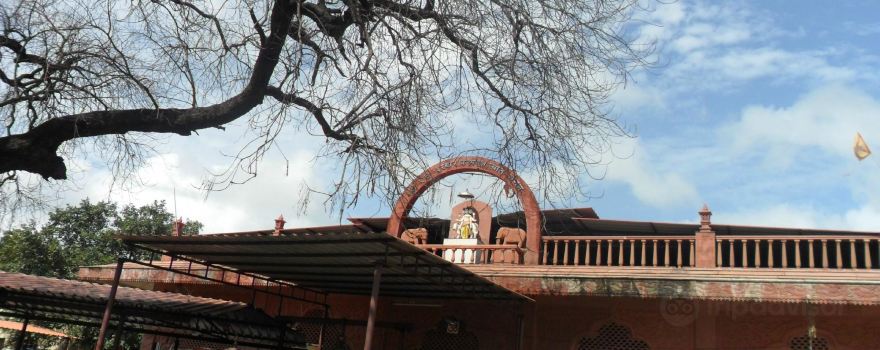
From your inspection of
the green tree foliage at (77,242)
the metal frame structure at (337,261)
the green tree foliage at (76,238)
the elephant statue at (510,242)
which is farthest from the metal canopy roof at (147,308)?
the green tree foliage at (76,238)

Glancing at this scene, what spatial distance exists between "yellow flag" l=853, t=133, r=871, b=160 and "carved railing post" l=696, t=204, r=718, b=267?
2.00m

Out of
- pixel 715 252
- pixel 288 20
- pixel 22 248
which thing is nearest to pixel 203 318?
pixel 288 20

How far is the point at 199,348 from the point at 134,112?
9126 mm

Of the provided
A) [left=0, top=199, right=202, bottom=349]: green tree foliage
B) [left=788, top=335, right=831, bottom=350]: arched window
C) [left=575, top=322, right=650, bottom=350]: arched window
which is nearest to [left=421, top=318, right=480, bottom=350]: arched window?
[left=575, top=322, right=650, bottom=350]: arched window

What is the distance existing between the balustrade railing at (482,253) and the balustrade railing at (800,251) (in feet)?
9.39

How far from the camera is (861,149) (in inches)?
351

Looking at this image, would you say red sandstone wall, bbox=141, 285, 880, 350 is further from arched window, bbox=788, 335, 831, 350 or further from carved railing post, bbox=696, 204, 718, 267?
carved railing post, bbox=696, 204, 718, 267

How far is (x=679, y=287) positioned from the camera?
30.5ft

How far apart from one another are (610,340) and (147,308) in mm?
6369

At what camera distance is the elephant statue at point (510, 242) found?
11.0 meters

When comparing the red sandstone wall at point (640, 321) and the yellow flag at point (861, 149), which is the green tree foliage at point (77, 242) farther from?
the yellow flag at point (861, 149)

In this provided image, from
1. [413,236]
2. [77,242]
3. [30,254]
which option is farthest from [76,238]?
[413,236]

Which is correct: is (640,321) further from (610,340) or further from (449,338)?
(449,338)

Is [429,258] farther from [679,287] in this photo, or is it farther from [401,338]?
[401,338]
